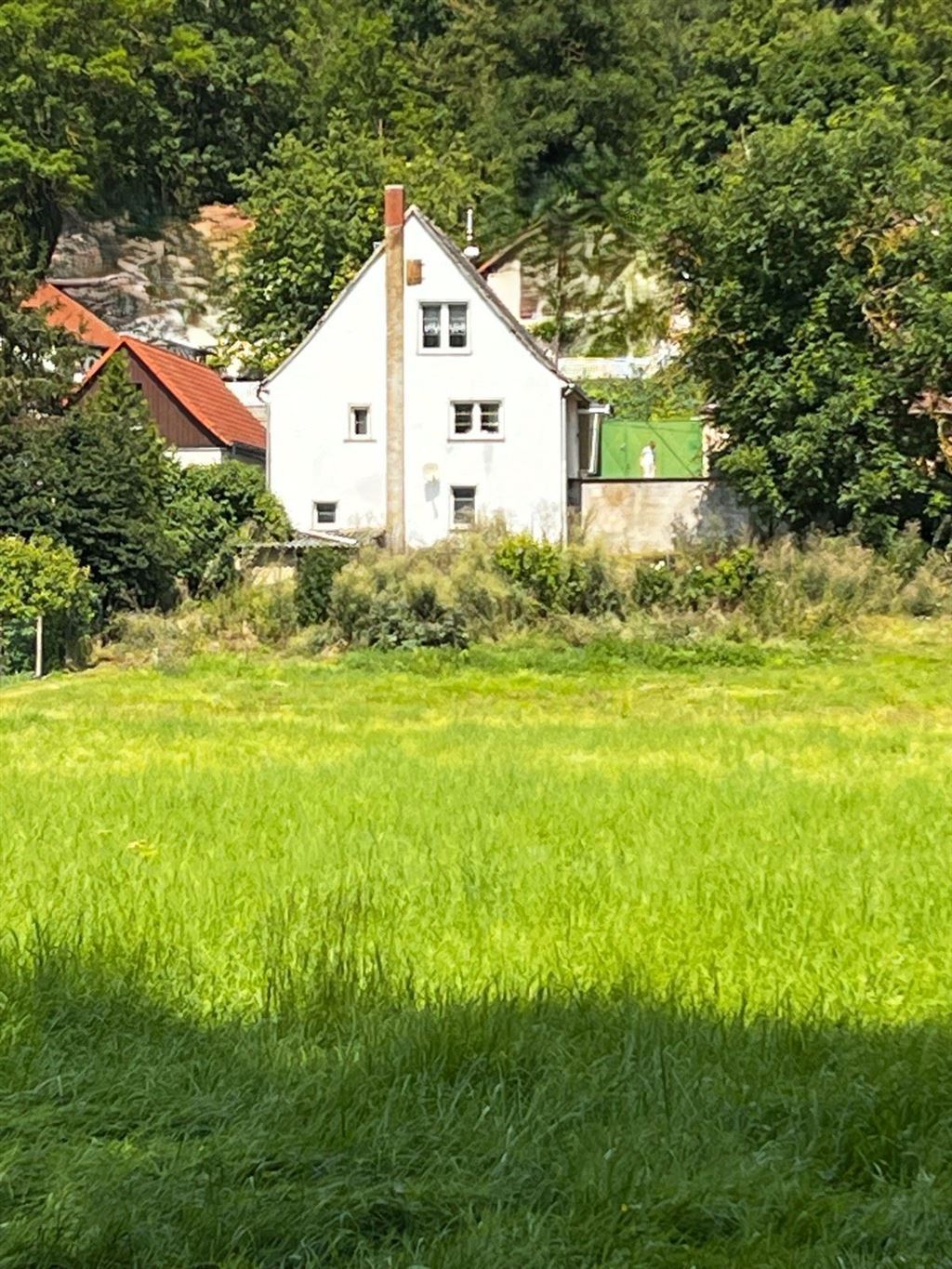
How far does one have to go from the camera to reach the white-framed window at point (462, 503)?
149ft

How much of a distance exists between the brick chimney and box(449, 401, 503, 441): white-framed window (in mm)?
1561

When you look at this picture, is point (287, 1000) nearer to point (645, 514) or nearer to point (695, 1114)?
point (695, 1114)

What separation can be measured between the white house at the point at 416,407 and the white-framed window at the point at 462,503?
0.05 metres

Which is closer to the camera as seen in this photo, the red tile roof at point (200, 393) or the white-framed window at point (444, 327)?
the white-framed window at point (444, 327)

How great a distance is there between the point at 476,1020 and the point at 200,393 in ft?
159

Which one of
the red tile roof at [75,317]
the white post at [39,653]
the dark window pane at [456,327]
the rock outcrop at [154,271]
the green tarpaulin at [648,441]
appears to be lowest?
the white post at [39,653]

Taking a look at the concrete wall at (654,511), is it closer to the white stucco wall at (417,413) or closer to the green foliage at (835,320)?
the white stucco wall at (417,413)

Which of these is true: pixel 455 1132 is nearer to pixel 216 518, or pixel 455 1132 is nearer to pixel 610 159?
pixel 216 518

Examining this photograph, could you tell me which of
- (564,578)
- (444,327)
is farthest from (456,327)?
(564,578)

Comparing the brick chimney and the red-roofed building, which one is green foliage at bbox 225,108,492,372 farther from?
the brick chimney

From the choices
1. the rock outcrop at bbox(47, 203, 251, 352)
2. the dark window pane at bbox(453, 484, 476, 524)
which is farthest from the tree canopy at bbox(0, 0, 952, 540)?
the dark window pane at bbox(453, 484, 476, 524)

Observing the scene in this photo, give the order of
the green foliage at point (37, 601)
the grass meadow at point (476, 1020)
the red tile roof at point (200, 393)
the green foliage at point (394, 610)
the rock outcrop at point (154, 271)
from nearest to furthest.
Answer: the grass meadow at point (476, 1020)
the green foliage at point (37, 601)
the green foliage at point (394, 610)
the red tile roof at point (200, 393)
the rock outcrop at point (154, 271)

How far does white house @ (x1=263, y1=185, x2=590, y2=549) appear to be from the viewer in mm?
45281

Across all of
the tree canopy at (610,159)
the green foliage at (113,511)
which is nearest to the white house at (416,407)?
the tree canopy at (610,159)
